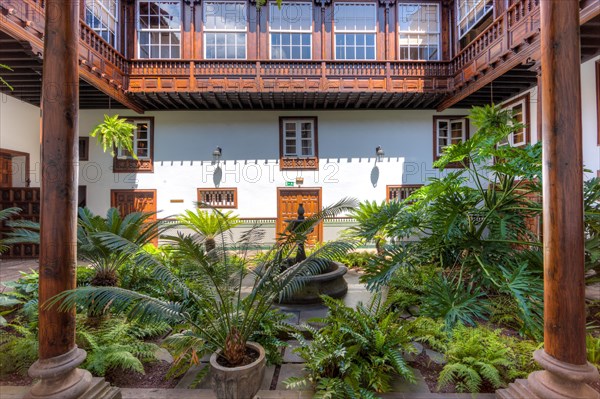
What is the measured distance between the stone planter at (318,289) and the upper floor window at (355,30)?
7.36 metres

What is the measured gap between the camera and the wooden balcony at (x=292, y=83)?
740 centimetres

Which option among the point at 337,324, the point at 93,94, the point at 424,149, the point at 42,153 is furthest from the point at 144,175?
the point at 424,149

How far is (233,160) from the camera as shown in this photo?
9.25 m

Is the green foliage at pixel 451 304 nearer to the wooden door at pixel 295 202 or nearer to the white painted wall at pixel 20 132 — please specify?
the wooden door at pixel 295 202

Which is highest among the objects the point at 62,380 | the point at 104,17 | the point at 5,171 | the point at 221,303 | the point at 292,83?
the point at 104,17

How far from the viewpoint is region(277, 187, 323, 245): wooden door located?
30.7 feet

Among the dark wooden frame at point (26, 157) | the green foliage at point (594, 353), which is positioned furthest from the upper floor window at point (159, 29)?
the green foliage at point (594, 353)

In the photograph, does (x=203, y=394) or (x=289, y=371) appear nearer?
A: (x=203, y=394)

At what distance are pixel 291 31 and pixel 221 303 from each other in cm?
900

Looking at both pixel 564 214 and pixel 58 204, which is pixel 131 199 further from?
Answer: pixel 564 214

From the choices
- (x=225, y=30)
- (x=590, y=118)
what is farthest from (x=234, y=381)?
(x=225, y=30)

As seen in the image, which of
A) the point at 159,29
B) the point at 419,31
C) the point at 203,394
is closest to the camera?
the point at 203,394

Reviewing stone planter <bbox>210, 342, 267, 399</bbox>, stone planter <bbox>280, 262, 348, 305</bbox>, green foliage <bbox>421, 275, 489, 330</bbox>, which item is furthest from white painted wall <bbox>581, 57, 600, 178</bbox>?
stone planter <bbox>210, 342, 267, 399</bbox>

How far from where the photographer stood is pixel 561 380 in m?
1.82
